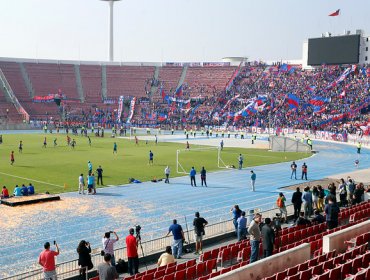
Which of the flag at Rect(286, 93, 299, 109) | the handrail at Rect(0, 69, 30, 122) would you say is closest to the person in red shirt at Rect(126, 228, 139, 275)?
the flag at Rect(286, 93, 299, 109)

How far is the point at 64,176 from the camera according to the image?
3169cm

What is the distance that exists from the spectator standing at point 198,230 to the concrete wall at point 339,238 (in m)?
4.07

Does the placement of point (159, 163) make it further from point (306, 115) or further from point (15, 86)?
point (15, 86)

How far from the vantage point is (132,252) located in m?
12.7

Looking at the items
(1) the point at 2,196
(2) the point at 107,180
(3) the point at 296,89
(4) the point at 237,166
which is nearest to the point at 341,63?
(3) the point at 296,89

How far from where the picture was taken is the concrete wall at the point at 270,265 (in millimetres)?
9734

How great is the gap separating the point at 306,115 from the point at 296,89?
10.7 meters

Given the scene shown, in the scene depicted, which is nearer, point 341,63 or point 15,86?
point 341,63

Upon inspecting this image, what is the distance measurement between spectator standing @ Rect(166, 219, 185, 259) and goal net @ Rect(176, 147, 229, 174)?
20044 millimetres

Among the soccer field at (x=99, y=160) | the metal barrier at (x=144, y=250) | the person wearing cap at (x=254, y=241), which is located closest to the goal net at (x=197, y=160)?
the soccer field at (x=99, y=160)

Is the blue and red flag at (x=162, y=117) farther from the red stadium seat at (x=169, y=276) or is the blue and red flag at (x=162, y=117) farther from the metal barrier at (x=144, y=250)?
the red stadium seat at (x=169, y=276)

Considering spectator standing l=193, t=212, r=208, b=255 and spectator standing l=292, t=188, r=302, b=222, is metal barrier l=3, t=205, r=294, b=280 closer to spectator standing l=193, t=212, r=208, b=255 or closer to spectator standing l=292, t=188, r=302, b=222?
spectator standing l=193, t=212, r=208, b=255

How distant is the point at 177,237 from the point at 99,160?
26.8 metres

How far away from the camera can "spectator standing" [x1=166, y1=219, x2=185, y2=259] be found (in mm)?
14242
